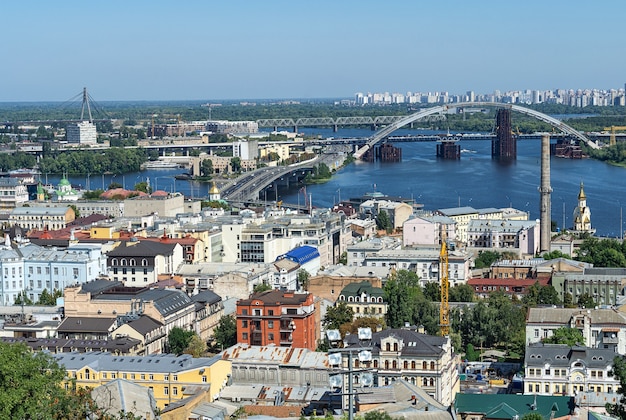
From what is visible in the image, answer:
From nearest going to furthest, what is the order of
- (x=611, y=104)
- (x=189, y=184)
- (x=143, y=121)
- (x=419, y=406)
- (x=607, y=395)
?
(x=419, y=406) < (x=607, y=395) < (x=189, y=184) < (x=143, y=121) < (x=611, y=104)

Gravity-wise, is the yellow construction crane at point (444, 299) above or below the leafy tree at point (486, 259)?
above

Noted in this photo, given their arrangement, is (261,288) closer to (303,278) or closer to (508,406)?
(303,278)

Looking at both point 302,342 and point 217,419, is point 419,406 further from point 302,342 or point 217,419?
point 302,342

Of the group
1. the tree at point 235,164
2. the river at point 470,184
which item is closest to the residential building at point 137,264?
the river at point 470,184

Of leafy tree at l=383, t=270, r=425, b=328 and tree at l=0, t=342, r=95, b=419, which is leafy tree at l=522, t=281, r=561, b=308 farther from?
tree at l=0, t=342, r=95, b=419

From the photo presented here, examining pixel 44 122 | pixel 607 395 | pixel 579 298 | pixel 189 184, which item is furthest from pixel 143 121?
pixel 607 395

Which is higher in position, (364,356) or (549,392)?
(364,356)

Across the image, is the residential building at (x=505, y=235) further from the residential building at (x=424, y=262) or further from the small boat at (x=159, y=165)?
the small boat at (x=159, y=165)
